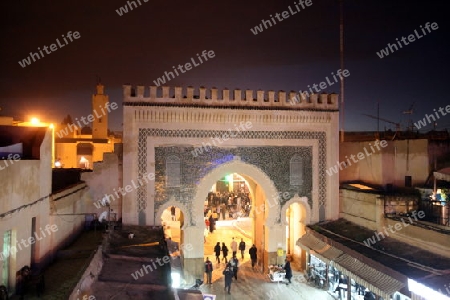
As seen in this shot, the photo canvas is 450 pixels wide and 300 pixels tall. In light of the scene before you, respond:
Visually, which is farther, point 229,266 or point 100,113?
point 100,113

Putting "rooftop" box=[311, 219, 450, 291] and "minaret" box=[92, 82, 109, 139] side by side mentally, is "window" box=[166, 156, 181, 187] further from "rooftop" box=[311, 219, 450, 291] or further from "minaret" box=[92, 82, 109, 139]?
"minaret" box=[92, 82, 109, 139]

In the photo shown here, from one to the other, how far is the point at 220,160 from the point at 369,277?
19.6 feet

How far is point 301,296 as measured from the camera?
11.7m

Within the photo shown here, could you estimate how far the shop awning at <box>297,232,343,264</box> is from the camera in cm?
1117

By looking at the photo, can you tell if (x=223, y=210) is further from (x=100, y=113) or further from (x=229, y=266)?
(x=100, y=113)

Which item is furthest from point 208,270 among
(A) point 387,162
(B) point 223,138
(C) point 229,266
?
(A) point 387,162

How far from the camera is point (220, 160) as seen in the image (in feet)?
44.4

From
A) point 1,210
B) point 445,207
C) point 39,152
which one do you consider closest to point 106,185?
point 39,152

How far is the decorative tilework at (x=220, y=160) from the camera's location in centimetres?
1321

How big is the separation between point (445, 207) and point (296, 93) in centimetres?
577

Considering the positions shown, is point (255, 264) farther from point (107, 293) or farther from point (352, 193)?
point (107, 293)

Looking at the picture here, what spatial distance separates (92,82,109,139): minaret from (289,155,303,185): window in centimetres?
2241

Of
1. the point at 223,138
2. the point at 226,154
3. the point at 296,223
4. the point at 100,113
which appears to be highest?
the point at 100,113

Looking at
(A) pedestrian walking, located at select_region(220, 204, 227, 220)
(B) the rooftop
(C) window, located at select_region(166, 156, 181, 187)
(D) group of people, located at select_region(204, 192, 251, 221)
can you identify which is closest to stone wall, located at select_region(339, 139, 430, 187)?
(B) the rooftop
